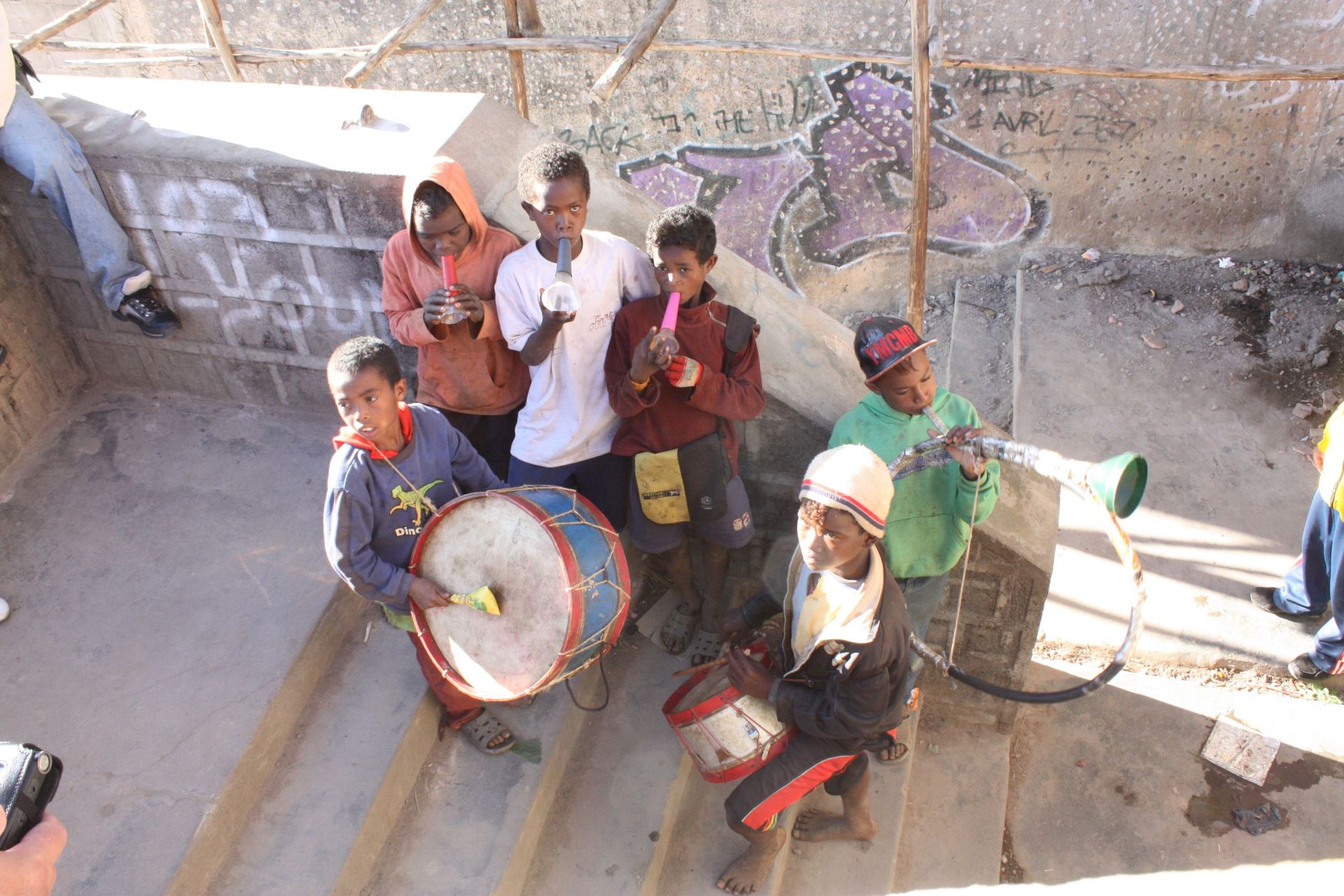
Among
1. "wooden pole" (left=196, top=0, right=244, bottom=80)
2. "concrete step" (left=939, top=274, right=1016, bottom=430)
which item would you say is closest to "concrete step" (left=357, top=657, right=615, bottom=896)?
"concrete step" (left=939, top=274, right=1016, bottom=430)

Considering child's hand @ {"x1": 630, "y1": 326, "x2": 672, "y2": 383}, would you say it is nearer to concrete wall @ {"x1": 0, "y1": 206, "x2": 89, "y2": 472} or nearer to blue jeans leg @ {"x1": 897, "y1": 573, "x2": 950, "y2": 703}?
blue jeans leg @ {"x1": 897, "y1": 573, "x2": 950, "y2": 703}

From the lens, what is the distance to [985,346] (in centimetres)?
754

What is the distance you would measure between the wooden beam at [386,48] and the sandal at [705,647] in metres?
3.76

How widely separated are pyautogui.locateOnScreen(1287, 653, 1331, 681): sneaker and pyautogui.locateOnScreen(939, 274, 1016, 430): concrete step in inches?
96.6

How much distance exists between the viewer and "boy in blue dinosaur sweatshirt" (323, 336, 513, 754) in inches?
105

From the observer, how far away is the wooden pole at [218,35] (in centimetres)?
627

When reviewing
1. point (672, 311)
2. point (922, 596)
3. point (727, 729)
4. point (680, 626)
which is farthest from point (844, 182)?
point (727, 729)

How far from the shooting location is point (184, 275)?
3.95 metres

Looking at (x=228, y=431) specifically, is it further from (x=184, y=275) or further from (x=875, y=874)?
(x=875, y=874)

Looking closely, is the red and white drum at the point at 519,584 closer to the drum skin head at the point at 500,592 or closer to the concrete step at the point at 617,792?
the drum skin head at the point at 500,592

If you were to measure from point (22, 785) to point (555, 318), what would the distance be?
1.69 meters

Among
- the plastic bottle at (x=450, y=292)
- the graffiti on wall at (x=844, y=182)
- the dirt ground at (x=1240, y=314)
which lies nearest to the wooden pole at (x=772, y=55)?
the graffiti on wall at (x=844, y=182)

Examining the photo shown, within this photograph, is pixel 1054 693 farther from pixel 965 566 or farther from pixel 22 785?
pixel 22 785

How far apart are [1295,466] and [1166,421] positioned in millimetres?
759
